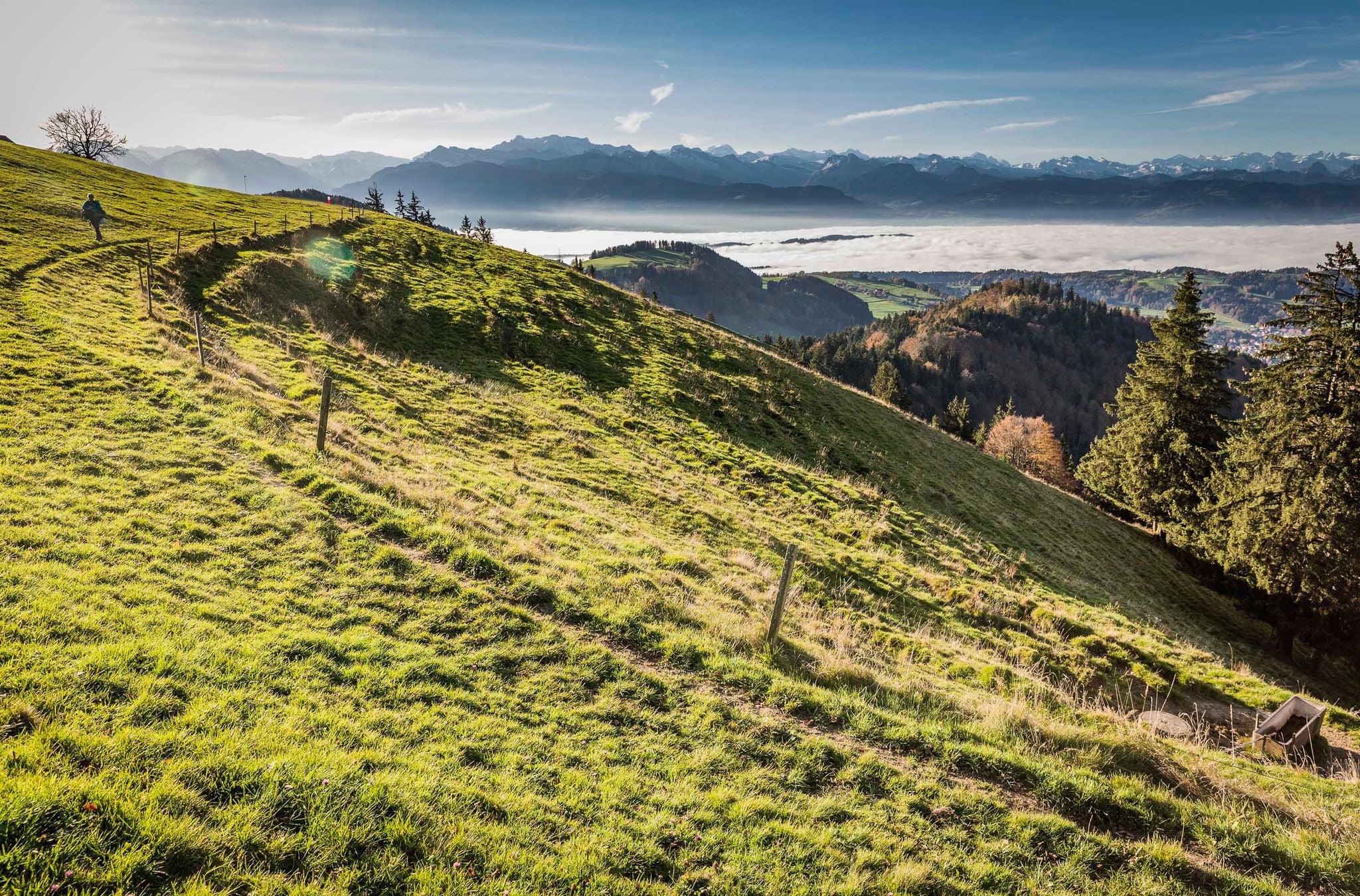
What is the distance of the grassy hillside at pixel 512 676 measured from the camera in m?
5.81

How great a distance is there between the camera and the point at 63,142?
93.4 meters

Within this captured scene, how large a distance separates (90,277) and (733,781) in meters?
38.1

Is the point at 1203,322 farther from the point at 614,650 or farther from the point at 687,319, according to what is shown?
the point at 614,650

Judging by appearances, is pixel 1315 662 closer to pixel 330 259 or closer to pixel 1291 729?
pixel 1291 729

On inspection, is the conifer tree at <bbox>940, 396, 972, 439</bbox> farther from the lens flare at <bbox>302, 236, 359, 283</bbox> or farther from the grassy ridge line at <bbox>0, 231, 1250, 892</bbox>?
the grassy ridge line at <bbox>0, 231, 1250, 892</bbox>

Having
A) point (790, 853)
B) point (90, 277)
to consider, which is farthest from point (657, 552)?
point (90, 277)

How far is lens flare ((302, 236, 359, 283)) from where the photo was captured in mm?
37625

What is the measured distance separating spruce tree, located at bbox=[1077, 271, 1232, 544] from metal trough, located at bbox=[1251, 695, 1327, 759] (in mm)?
27195

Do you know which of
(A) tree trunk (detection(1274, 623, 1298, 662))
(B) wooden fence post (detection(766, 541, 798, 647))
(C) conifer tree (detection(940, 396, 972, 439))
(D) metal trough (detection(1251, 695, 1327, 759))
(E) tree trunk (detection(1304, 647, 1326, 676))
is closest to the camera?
(B) wooden fence post (detection(766, 541, 798, 647))

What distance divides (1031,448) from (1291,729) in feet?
281

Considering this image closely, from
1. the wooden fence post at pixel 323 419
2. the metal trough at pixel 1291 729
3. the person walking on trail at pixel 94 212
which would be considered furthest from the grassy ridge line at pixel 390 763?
the person walking on trail at pixel 94 212

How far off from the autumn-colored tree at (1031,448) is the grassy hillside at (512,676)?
64704 millimetres

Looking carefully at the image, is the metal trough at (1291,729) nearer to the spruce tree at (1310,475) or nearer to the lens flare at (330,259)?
the spruce tree at (1310,475)

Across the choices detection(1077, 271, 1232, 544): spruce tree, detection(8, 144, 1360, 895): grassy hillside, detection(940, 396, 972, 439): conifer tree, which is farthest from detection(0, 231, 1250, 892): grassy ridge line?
detection(940, 396, 972, 439): conifer tree
